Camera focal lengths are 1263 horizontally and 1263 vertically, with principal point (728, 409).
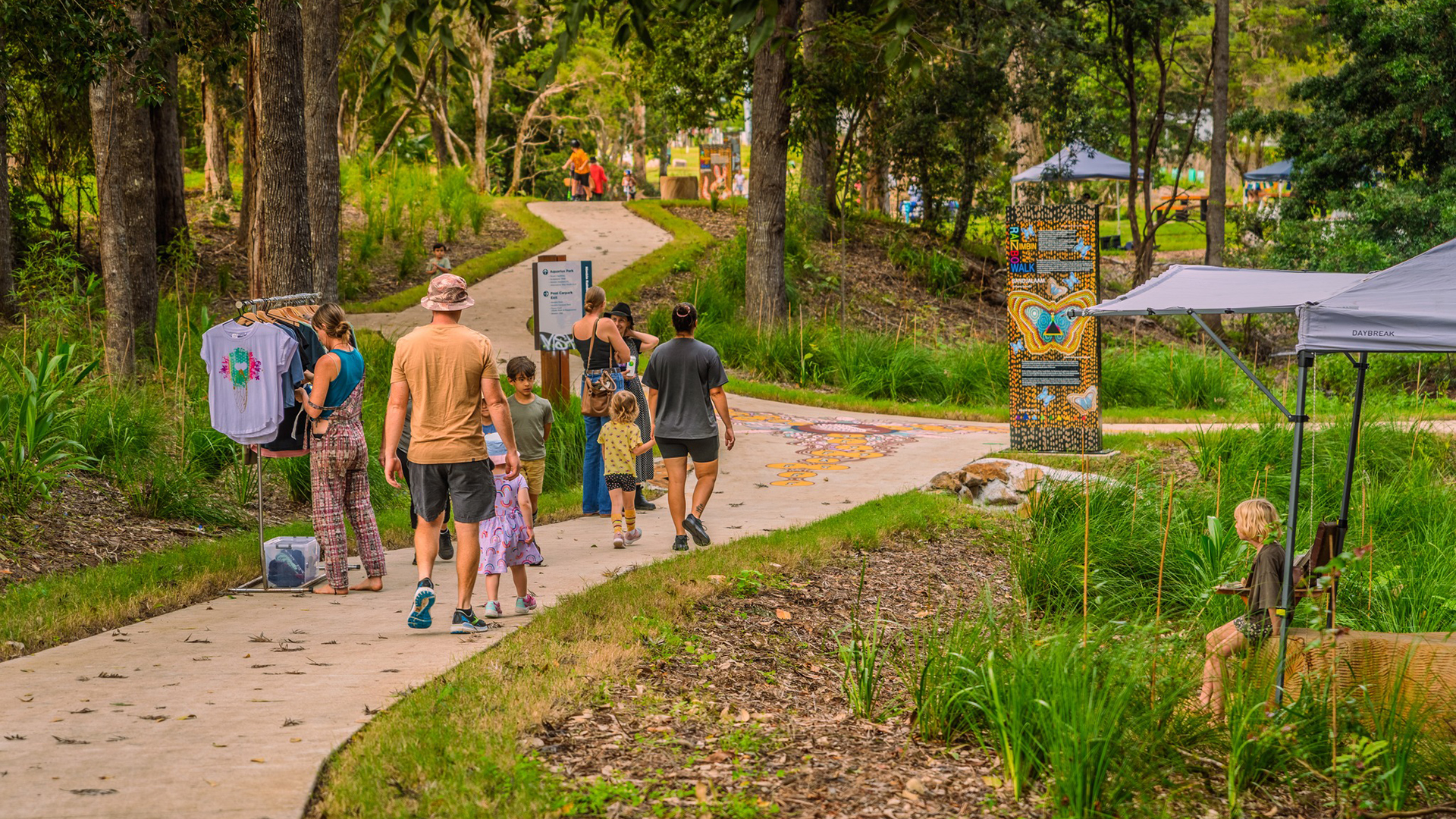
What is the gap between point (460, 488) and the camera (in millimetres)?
6703

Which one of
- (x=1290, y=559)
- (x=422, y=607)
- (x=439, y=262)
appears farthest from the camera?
(x=439, y=262)

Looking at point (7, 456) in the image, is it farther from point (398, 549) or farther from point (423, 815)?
point (423, 815)

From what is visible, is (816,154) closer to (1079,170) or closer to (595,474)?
(1079,170)

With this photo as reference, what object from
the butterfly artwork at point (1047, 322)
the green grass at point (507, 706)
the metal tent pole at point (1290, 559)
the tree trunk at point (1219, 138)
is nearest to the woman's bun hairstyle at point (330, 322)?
the green grass at point (507, 706)

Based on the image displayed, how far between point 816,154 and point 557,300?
14280 mm

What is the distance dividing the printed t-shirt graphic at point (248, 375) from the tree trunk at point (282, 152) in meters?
4.78

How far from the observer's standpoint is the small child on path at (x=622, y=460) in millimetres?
9367

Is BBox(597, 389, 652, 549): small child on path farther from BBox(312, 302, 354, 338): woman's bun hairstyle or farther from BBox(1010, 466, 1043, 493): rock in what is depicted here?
BBox(1010, 466, 1043, 493): rock

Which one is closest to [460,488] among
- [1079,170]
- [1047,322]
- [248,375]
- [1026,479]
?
[248,375]

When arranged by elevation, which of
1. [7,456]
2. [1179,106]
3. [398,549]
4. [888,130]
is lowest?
[398,549]

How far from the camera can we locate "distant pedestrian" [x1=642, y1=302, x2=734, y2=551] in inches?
354

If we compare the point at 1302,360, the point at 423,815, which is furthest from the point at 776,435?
the point at 423,815

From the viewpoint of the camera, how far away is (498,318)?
21766mm

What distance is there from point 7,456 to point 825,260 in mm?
19299
